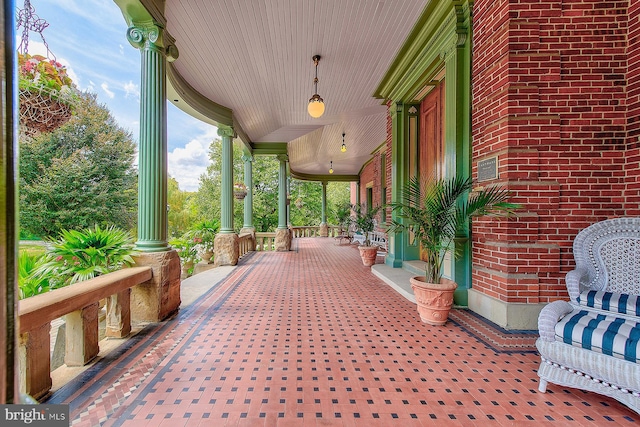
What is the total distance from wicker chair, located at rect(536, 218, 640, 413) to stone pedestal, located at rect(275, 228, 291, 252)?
25.8ft

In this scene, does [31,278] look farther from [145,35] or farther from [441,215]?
[441,215]

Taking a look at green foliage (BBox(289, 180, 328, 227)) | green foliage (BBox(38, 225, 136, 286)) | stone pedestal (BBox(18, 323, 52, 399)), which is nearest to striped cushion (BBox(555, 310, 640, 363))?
stone pedestal (BBox(18, 323, 52, 399))

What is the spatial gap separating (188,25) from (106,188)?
421 inches

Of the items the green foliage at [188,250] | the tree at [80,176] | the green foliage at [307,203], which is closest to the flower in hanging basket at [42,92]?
the green foliage at [188,250]

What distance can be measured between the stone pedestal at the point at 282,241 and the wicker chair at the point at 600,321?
25.8ft

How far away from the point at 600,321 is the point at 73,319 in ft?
12.8

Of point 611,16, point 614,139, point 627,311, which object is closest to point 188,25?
point 611,16

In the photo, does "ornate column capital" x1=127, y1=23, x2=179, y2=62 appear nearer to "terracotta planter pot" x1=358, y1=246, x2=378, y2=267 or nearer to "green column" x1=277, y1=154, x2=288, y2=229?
"terracotta planter pot" x1=358, y1=246, x2=378, y2=267

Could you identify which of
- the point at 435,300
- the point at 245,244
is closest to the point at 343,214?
the point at 245,244

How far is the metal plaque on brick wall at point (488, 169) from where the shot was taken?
296 centimetres

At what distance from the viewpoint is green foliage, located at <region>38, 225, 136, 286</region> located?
2580 mm

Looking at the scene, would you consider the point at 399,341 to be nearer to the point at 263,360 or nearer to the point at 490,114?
the point at 263,360

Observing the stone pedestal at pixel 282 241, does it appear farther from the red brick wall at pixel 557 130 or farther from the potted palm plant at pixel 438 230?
the red brick wall at pixel 557 130

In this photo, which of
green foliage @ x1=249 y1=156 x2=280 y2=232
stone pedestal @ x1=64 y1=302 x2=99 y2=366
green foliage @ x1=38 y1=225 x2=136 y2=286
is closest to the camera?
stone pedestal @ x1=64 y1=302 x2=99 y2=366
